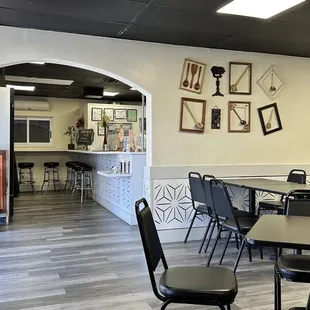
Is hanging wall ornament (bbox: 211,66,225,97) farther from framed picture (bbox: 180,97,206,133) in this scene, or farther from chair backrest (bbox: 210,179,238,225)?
chair backrest (bbox: 210,179,238,225)

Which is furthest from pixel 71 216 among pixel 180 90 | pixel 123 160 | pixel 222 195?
pixel 222 195

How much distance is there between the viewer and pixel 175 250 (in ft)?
13.5

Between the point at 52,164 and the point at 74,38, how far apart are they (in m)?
5.80

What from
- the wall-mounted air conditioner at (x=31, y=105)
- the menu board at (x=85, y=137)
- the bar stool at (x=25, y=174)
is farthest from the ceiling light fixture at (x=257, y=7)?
the bar stool at (x=25, y=174)

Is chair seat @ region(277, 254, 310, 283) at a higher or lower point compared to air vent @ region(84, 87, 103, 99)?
lower

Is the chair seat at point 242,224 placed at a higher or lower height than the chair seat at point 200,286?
lower

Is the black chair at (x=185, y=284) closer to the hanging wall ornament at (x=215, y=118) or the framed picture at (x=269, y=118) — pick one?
the hanging wall ornament at (x=215, y=118)

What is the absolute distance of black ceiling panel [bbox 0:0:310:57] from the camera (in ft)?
10.4

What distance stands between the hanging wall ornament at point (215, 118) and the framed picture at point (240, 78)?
0.31 meters

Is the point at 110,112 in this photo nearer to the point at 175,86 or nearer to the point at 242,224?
the point at 175,86

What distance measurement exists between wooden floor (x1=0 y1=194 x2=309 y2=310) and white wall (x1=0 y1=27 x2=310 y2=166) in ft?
3.77

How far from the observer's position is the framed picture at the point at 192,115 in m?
4.53

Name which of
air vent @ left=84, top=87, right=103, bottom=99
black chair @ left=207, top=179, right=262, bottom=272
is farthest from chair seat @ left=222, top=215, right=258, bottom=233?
air vent @ left=84, top=87, right=103, bottom=99

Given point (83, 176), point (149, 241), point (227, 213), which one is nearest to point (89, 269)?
point (227, 213)
